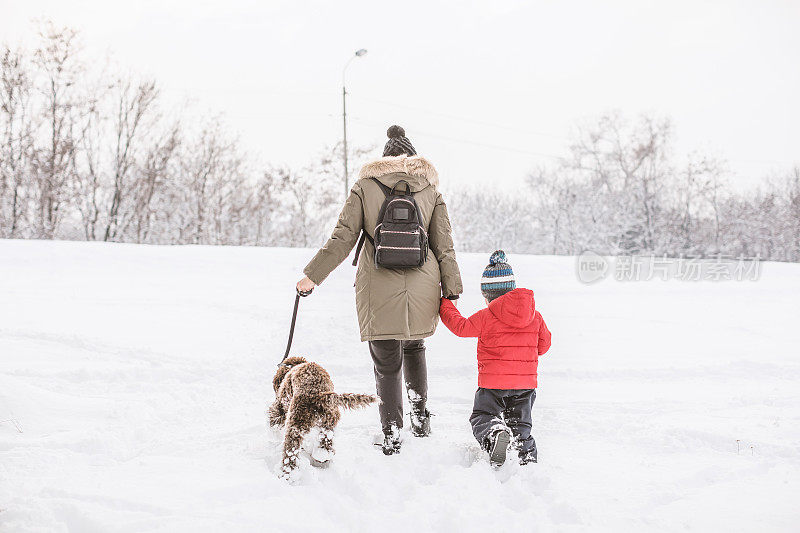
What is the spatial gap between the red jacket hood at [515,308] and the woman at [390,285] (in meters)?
0.30

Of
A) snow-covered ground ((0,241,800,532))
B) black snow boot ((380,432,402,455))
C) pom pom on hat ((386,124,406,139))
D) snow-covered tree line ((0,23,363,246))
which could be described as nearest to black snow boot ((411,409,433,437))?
snow-covered ground ((0,241,800,532))

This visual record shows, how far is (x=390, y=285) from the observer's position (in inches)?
128

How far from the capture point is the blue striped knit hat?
3.43 m

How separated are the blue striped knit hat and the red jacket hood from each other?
0.30ft

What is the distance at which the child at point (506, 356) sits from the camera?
130 inches

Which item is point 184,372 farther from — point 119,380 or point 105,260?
point 105,260

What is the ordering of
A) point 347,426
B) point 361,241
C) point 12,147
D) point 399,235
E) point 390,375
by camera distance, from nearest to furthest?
1. point 399,235
2. point 390,375
3. point 361,241
4. point 347,426
5. point 12,147

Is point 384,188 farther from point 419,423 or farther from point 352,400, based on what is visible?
point 419,423

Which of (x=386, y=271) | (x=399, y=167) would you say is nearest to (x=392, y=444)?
(x=386, y=271)

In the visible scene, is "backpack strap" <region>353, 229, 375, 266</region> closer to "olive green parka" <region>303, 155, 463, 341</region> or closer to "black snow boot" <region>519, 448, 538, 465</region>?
"olive green parka" <region>303, 155, 463, 341</region>

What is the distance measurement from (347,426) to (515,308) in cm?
159

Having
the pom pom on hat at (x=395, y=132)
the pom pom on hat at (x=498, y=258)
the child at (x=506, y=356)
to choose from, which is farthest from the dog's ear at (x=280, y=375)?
the pom pom on hat at (x=395, y=132)

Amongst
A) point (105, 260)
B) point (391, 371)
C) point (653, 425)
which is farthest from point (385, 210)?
point (105, 260)

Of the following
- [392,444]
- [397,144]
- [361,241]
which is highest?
[397,144]
